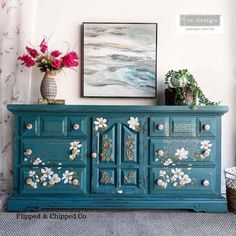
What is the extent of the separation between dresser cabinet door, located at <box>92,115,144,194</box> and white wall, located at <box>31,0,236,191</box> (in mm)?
495

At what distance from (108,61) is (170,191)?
1334 mm

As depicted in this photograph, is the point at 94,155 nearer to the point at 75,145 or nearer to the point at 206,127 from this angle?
the point at 75,145

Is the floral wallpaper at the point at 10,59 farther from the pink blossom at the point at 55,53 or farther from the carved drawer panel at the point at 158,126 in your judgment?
the carved drawer panel at the point at 158,126

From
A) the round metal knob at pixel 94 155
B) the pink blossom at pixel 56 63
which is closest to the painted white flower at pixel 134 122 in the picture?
the round metal knob at pixel 94 155

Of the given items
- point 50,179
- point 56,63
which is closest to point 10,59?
point 56,63

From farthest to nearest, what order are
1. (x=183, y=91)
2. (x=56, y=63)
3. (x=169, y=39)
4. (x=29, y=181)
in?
(x=169, y=39)
(x=56, y=63)
(x=183, y=91)
(x=29, y=181)

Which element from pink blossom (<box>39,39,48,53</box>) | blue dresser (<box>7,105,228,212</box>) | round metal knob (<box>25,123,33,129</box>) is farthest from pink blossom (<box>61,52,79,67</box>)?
round metal knob (<box>25,123,33,129</box>)

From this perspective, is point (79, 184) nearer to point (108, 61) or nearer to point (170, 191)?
point (170, 191)

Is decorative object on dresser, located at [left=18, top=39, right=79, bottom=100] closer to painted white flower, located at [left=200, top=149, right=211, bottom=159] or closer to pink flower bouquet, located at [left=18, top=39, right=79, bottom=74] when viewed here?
pink flower bouquet, located at [left=18, top=39, right=79, bottom=74]

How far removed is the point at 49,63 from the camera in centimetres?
248

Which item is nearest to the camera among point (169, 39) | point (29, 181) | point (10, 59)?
point (29, 181)

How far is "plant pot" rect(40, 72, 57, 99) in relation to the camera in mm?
2473

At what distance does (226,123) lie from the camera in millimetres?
2744

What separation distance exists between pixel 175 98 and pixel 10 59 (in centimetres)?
158
